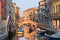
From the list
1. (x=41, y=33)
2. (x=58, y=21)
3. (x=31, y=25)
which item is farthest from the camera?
(x=31, y=25)

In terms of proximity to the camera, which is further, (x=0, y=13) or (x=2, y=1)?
(x=2, y=1)

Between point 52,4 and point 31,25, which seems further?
point 31,25

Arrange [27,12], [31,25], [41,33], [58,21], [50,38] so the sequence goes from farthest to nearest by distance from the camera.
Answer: [27,12], [31,25], [58,21], [41,33], [50,38]

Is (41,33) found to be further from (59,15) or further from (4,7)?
(4,7)

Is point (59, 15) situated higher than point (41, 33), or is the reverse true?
point (59, 15)

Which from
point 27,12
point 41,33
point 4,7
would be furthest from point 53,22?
point 27,12

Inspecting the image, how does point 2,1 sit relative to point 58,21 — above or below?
above

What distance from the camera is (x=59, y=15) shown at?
27.9 meters

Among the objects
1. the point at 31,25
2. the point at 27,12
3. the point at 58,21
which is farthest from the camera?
the point at 27,12

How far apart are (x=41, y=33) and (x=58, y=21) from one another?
2.96 meters

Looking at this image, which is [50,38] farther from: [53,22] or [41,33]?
[53,22]

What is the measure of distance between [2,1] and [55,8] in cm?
655

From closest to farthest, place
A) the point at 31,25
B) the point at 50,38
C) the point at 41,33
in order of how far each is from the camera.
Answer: the point at 50,38
the point at 41,33
the point at 31,25

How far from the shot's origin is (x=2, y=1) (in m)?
29.6
